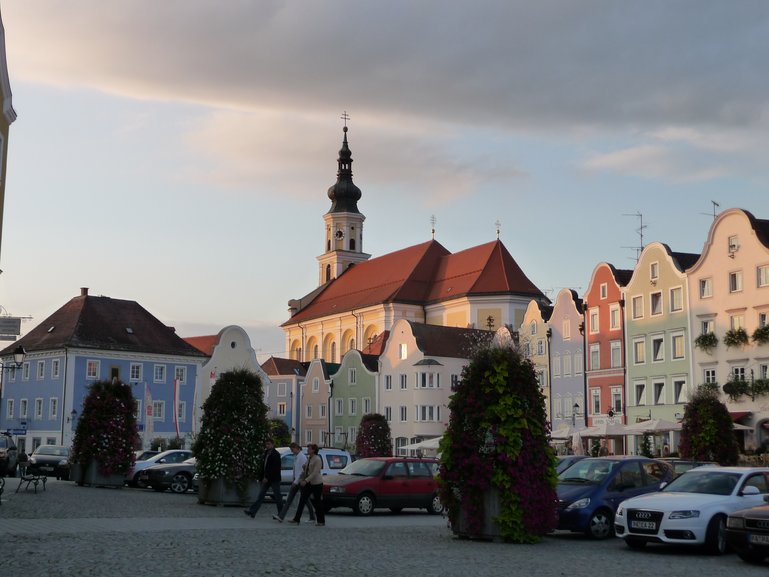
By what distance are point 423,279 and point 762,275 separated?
66275 mm

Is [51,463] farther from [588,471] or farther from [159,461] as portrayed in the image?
[588,471]

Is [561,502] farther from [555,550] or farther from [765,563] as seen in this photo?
[765,563]

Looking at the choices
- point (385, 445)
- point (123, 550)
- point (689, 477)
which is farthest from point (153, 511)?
point (385, 445)

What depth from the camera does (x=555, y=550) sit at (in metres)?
18.1

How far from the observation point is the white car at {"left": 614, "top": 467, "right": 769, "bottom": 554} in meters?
17.9

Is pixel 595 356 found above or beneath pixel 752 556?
above

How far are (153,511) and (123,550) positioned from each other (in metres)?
10.2

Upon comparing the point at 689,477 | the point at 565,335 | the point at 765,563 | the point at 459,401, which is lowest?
the point at 765,563

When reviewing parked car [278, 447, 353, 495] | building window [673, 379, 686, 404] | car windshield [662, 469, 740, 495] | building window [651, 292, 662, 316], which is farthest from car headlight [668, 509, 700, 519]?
building window [651, 292, 662, 316]

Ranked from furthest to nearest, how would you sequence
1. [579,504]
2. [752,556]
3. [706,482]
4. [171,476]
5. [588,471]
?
1. [171,476]
2. [588,471]
3. [579,504]
4. [706,482]
5. [752,556]

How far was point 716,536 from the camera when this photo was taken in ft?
59.0

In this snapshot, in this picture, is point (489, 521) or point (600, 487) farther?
point (600, 487)

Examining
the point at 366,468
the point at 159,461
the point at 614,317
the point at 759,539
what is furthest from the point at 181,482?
the point at 614,317

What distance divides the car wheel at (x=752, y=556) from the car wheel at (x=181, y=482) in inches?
876
